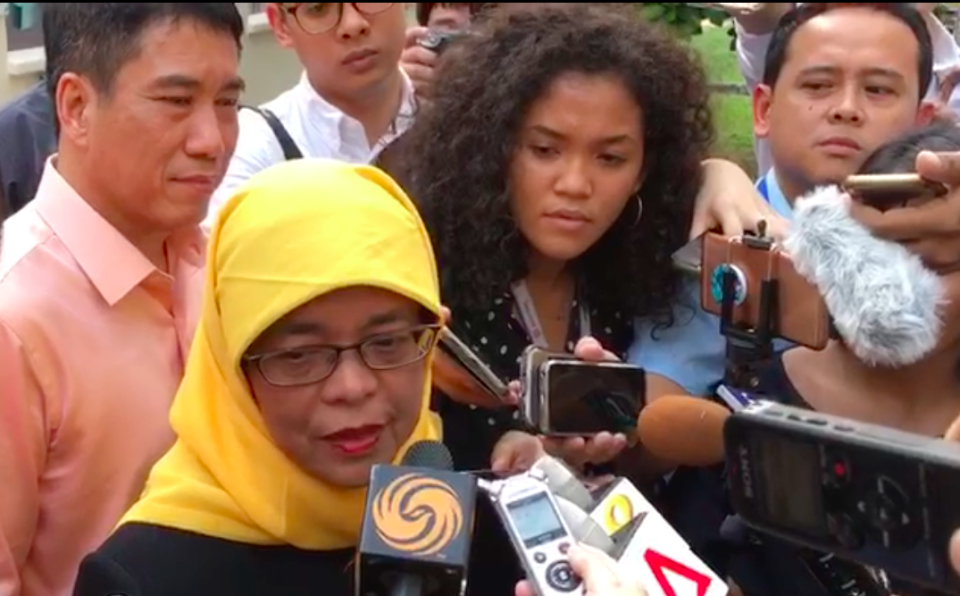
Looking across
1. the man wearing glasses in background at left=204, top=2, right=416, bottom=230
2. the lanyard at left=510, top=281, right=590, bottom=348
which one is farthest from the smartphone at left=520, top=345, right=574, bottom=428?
the man wearing glasses in background at left=204, top=2, right=416, bottom=230

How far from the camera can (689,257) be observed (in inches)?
94.2

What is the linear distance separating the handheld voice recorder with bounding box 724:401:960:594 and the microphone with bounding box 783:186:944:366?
52 cm

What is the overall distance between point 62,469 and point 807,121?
4.70 ft

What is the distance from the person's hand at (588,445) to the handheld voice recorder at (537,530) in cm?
37

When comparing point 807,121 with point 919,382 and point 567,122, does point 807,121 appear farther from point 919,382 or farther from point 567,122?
point 919,382

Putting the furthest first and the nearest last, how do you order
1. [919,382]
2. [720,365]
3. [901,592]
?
[720,365] → [919,382] → [901,592]

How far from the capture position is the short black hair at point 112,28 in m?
2.02

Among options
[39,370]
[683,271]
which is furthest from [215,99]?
[683,271]

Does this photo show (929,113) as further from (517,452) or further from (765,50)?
(517,452)

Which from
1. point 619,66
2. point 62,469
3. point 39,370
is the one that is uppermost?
point 619,66

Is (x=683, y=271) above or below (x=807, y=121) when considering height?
below

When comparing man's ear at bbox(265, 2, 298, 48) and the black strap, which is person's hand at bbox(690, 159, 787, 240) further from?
man's ear at bbox(265, 2, 298, 48)

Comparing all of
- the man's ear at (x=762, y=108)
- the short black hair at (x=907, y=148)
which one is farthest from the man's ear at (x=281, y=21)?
the short black hair at (x=907, y=148)

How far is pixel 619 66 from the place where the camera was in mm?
2301
